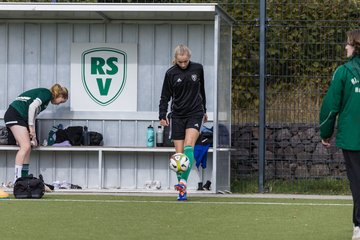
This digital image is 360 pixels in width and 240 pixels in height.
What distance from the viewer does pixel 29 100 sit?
15.2m

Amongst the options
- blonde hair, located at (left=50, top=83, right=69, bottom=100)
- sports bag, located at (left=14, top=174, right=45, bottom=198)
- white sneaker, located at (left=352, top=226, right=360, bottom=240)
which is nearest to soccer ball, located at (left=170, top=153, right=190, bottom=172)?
sports bag, located at (left=14, top=174, right=45, bottom=198)

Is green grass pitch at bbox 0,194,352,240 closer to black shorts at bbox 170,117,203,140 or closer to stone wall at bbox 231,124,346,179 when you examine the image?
black shorts at bbox 170,117,203,140

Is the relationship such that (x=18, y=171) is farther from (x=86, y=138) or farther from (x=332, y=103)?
(x=332, y=103)

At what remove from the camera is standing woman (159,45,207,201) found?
12945 millimetres

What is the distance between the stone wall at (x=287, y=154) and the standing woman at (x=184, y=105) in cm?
282

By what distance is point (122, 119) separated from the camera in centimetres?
1628

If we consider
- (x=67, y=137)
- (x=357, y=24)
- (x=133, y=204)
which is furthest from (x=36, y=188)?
(x=357, y=24)

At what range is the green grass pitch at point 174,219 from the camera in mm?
8945

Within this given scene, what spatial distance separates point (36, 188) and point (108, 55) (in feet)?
12.3

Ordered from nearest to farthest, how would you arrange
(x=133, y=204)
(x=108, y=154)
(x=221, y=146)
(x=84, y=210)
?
(x=84, y=210) < (x=133, y=204) < (x=221, y=146) < (x=108, y=154)

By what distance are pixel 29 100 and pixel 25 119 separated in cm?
30

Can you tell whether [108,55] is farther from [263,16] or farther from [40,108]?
[263,16]

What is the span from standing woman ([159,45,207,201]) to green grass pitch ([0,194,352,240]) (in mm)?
719

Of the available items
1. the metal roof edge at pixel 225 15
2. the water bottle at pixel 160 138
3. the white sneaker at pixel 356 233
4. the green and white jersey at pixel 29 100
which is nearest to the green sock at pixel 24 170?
the green and white jersey at pixel 29 100
